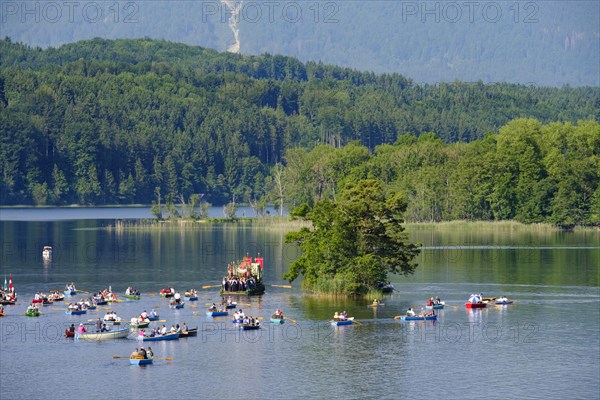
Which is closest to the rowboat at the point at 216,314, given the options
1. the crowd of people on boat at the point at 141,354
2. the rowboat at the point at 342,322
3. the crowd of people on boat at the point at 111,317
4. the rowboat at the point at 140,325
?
the rowboat at the point at 140,325

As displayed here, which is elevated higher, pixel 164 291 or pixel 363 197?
pixel 363 197

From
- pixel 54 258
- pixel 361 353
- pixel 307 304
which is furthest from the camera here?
pixel 54 258

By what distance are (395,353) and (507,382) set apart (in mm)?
10689

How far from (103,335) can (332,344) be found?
17.9 m

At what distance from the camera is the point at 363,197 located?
355 ft

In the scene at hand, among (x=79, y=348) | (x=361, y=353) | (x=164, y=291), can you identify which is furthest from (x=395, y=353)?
(x=164, y=291)

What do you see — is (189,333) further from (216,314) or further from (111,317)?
(216,314)

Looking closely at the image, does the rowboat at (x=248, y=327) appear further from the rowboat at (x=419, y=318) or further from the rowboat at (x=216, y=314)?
the rowboat at (x=419, y=318)

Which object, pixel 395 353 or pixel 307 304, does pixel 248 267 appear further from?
pixel 395 353

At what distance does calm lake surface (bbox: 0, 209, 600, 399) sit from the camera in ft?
245

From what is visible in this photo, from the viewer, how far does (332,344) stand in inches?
3433

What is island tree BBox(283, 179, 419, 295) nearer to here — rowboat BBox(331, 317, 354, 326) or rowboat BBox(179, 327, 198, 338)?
rowboat BBox(331, 317, 354, 326)

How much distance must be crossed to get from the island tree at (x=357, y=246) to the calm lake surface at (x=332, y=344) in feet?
Answer: 7.93

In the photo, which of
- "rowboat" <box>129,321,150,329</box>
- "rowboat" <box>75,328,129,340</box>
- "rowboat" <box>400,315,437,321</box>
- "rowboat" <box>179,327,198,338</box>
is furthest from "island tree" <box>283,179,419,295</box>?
"rowboat" <box>75,328,129,340</box>
